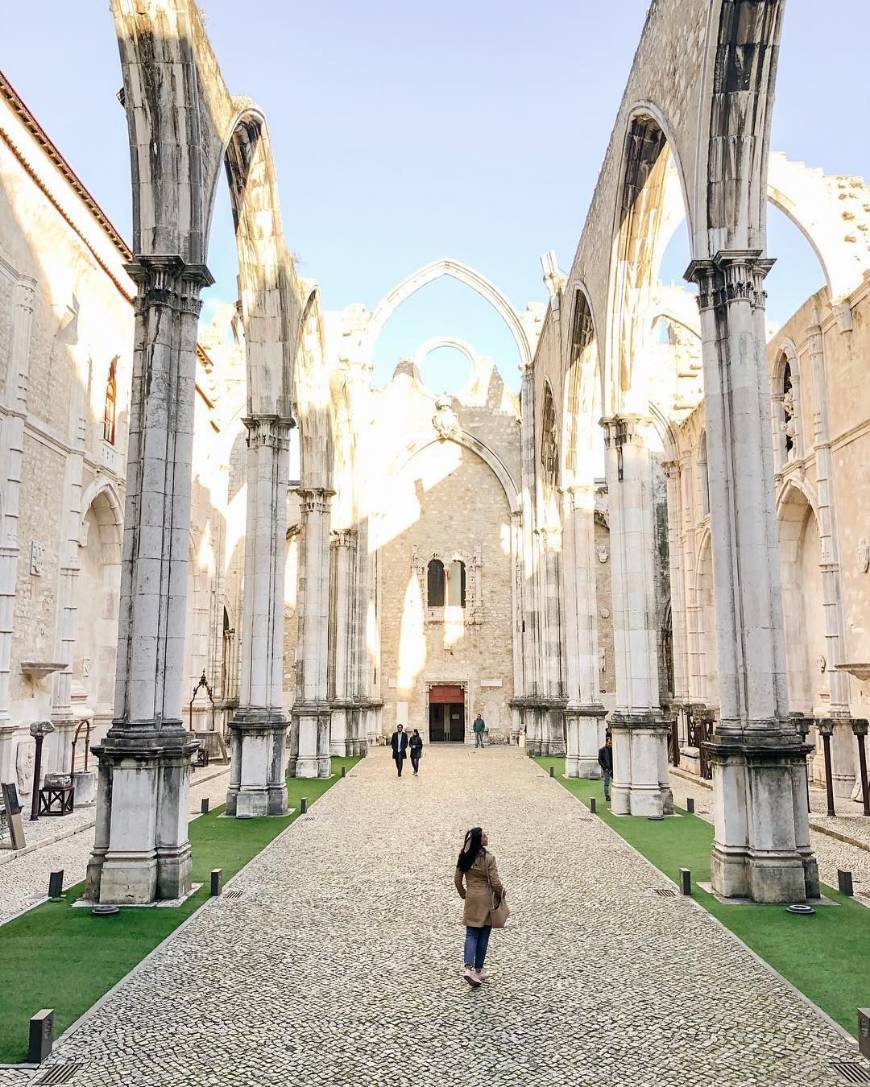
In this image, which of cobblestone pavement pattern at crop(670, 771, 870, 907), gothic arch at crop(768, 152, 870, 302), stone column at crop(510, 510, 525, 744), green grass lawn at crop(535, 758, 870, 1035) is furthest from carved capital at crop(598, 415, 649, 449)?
stone column at crop(510, 510, 525, 744)

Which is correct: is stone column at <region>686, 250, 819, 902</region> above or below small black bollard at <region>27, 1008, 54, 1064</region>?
above

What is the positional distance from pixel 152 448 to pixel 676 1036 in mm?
6868

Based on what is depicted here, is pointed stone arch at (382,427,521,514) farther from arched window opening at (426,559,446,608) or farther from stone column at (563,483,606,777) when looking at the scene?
stone column at (563,483,606,777)

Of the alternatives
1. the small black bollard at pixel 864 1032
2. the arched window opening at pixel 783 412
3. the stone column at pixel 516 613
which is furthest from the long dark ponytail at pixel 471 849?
the stone column at pixel 516 613

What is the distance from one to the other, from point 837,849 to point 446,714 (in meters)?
20.4

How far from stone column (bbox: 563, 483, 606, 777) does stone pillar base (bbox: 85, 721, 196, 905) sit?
37.0 feet

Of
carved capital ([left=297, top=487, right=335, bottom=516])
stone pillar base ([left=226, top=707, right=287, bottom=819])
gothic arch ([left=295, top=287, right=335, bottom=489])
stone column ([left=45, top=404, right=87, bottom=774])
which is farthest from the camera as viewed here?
gothic arch ([left=295, top=287, right=335, bottom=489])

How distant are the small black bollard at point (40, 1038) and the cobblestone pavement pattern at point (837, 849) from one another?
6853mm

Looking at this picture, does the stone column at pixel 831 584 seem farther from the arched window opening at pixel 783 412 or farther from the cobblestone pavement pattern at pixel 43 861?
the cobblestone pavement pattern at pixel 43 861

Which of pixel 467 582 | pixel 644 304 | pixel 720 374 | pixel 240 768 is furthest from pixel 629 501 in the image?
pixel 467 582

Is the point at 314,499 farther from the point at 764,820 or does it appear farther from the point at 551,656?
the point at 764,820

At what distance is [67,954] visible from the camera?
6234 millimetres

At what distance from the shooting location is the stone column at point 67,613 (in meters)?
14.5

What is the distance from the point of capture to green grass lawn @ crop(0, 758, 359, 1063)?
5.10m
